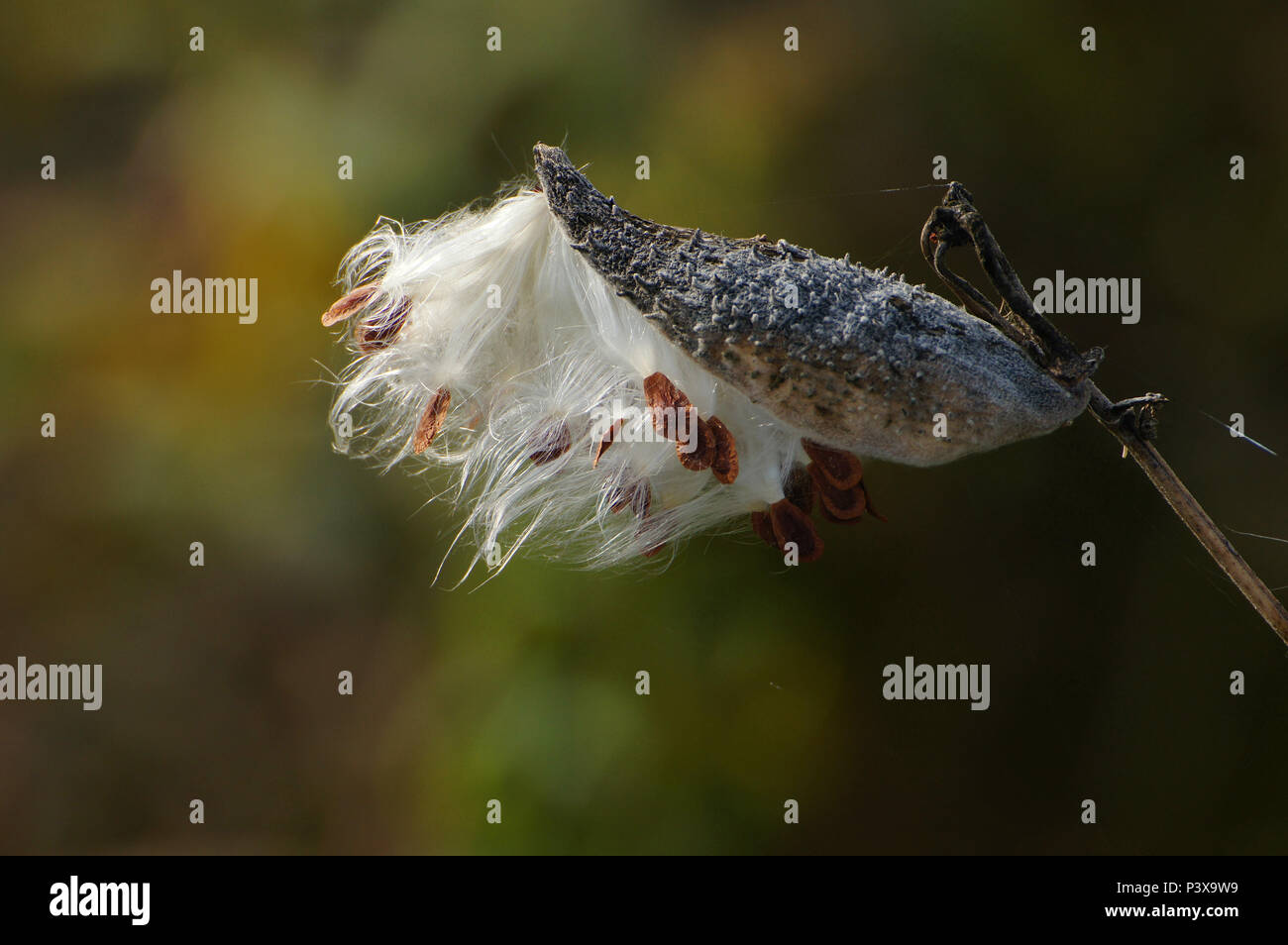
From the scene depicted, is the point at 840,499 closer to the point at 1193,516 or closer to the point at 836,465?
the point at 836,465

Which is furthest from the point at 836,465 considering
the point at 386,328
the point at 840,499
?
the point at 386,328

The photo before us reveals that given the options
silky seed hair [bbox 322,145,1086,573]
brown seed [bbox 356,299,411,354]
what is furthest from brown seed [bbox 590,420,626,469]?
brown seed [bbox 356,299,411,354]

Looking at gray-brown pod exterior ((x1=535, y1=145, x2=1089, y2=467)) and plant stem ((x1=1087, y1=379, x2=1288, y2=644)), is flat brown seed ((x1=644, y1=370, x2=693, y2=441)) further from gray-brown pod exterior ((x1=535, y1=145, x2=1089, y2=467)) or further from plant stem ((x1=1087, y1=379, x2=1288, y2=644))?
plant stem ((x1=1087, y1=379, x2=1288, y2=644))

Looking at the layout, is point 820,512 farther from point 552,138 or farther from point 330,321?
point 552,138

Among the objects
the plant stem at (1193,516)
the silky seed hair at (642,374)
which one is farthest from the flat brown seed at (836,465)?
the plant stem at (1193,516)

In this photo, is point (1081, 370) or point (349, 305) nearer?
point (1081, 370)

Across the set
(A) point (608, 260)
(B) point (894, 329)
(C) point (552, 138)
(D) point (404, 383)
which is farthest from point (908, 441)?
A: (C) point (552, 138)
